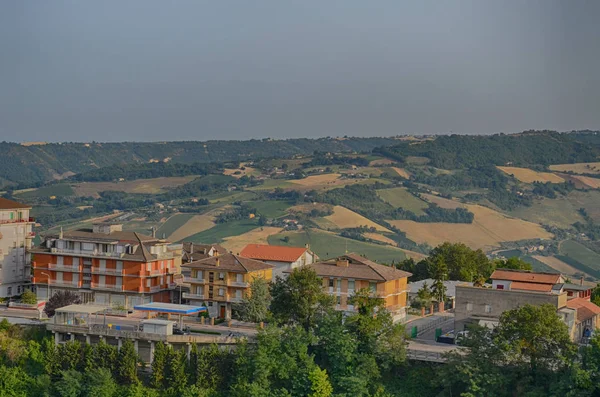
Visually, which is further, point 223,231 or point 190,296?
point 223,231

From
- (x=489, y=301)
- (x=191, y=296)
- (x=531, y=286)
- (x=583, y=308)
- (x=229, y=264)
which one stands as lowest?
(x=191, y=296)

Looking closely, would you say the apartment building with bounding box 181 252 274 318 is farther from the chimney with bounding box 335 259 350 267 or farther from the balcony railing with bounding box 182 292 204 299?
the chimney with bounding box 335 259 350 267

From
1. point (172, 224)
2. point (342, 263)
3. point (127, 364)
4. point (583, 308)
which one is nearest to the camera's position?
point (127, 364)

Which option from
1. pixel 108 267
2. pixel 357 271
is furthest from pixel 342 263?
pixel 108 267

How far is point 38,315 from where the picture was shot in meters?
62.0

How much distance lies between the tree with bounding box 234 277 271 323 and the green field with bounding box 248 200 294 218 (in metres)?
98.7

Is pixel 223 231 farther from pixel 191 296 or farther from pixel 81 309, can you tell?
pixel 81 309

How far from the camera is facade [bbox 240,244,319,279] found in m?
72.2

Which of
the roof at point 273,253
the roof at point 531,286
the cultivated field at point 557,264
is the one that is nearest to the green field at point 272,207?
the cultivated field at point 557,264

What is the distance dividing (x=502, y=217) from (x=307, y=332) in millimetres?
129046

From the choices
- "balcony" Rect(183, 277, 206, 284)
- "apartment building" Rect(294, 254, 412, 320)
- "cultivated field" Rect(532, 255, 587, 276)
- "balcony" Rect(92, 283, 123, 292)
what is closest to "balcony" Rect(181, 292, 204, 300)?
"balcony" Rect(183, 277, 206, 284)

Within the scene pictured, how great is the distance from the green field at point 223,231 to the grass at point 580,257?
48.6 meters

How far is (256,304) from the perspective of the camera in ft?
196

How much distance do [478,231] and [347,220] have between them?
23114mm
